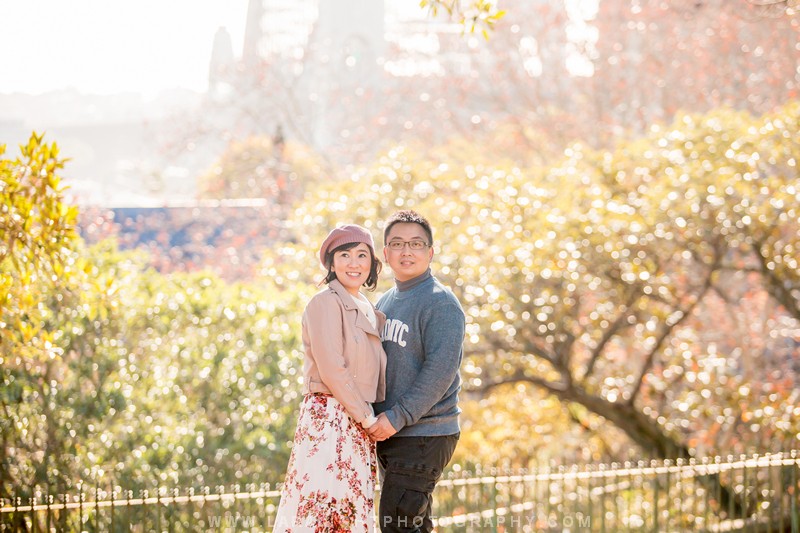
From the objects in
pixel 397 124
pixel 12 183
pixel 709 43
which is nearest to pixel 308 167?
pixel 397 124

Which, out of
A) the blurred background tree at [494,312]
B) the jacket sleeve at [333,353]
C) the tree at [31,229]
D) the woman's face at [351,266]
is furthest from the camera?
the blurred background tree at [494,312]

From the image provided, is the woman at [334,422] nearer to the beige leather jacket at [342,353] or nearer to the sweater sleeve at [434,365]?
the beige leather jacket at [342,353]

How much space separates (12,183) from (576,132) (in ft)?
73.1

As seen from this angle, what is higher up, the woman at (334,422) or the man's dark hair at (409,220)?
the man's dark hair at (409,220)

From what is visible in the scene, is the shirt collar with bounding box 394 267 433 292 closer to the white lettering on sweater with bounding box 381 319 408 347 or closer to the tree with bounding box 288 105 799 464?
the white lettering on sweater with bounding box 381 319 408 347

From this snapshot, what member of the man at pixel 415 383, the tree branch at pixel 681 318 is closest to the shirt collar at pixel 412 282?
the man at pixel 415 383

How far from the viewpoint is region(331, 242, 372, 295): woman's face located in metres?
4.66

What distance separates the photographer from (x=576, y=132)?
27.0 metres

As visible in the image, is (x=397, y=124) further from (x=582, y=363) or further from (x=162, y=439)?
(x=162, y=439)

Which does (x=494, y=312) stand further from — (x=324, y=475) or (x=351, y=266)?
(x=324, y=475)

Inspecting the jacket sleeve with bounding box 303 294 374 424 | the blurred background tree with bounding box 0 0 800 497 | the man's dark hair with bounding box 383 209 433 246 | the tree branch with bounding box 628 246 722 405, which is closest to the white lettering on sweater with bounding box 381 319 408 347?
the jacket sleeve with bounding box 303 294 374 424

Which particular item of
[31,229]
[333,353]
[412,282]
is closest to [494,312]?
[31,229]

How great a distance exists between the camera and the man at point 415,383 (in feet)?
15.1

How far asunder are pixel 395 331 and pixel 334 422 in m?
0.53
